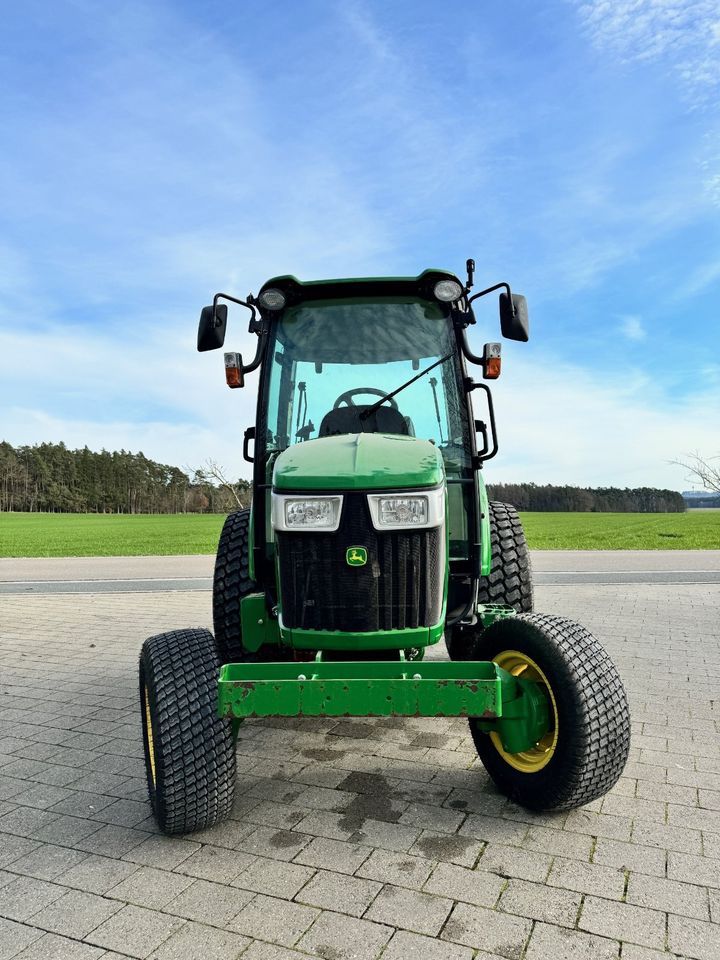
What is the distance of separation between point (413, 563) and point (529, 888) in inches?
50.9

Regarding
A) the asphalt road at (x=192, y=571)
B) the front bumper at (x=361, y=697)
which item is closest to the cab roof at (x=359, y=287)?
the front bumper at (x=361, y=697)

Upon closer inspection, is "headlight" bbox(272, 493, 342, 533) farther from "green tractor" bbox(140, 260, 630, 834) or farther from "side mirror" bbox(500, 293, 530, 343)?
"side mirror" bbox(500, 293, 530, 343)

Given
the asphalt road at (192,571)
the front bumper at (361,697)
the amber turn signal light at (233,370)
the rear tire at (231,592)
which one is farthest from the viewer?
the asphalt road at (192,571)

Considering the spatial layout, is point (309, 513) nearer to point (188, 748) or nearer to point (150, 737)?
point (188, 748)

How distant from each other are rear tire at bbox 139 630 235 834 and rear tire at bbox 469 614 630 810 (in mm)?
1299

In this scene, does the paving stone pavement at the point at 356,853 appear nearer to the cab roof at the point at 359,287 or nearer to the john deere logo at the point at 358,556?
the john deere logo at the point at 358,556

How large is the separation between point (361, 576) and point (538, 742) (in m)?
1.13

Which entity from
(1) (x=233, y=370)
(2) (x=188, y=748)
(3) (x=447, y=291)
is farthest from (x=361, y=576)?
(3) (x=447, y=291)

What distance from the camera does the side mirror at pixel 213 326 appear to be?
12.5 ft

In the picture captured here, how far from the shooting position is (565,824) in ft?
10.4

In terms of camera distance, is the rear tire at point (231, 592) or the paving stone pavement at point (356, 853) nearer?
the paving stone pavement at point (356, 853)

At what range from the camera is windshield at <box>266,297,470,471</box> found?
4.00 metres

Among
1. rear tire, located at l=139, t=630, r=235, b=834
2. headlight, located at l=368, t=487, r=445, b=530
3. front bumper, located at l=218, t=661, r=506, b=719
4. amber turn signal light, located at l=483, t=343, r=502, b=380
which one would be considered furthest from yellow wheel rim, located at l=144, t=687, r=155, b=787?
amber turn signal light, located at l=483, t=343, r=502, b=380

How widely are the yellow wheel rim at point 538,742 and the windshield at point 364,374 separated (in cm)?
110
